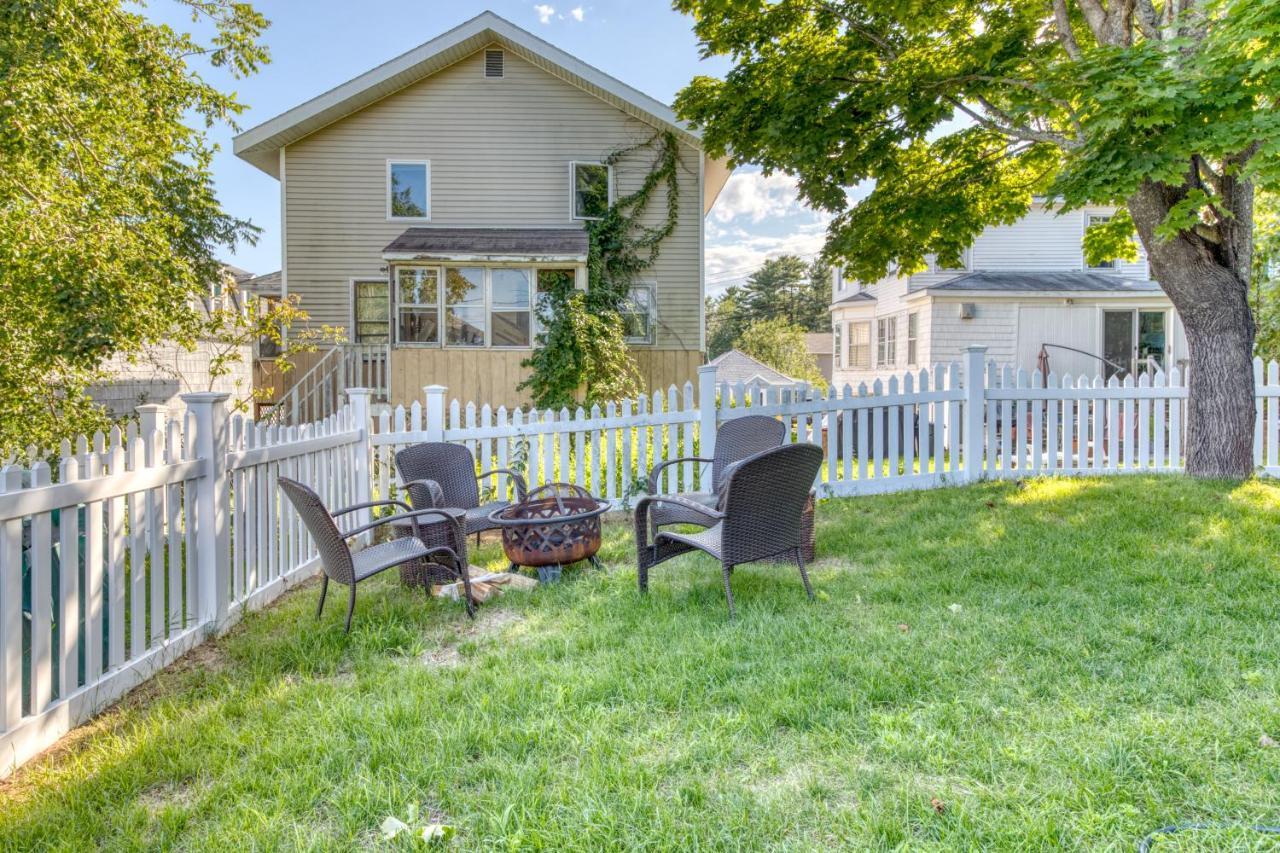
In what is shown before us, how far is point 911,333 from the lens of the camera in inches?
674

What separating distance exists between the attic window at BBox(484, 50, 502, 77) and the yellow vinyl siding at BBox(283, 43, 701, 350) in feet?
0.31

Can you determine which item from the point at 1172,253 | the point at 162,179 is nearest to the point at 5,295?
the point at 162,179

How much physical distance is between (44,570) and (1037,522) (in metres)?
6.10

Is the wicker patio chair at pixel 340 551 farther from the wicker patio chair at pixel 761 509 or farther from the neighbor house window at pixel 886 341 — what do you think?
the neighbor house window at pixel 886 341

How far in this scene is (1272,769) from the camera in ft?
7.02

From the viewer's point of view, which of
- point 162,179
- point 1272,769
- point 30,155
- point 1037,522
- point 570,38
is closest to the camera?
point 1272,769

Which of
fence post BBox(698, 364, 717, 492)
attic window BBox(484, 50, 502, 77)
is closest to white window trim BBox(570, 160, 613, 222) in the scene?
attic window BBox(484, 50, 502, 77)

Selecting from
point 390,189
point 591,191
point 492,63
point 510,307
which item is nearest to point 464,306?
point 510,307

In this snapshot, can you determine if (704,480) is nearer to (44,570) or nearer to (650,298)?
(44,570)

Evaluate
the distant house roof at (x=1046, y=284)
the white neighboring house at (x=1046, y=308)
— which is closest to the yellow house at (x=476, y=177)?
the white neighboring house at (x=1046, y=308)

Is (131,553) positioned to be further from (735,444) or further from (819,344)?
(819,344)

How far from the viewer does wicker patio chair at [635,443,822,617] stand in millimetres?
3738

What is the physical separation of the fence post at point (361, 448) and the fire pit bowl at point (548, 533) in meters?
1.67

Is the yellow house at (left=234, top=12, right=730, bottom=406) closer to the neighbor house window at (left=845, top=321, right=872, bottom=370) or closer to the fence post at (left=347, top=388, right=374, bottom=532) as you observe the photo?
the fence post at (left=347, top=388, right=374, bottom=532)
